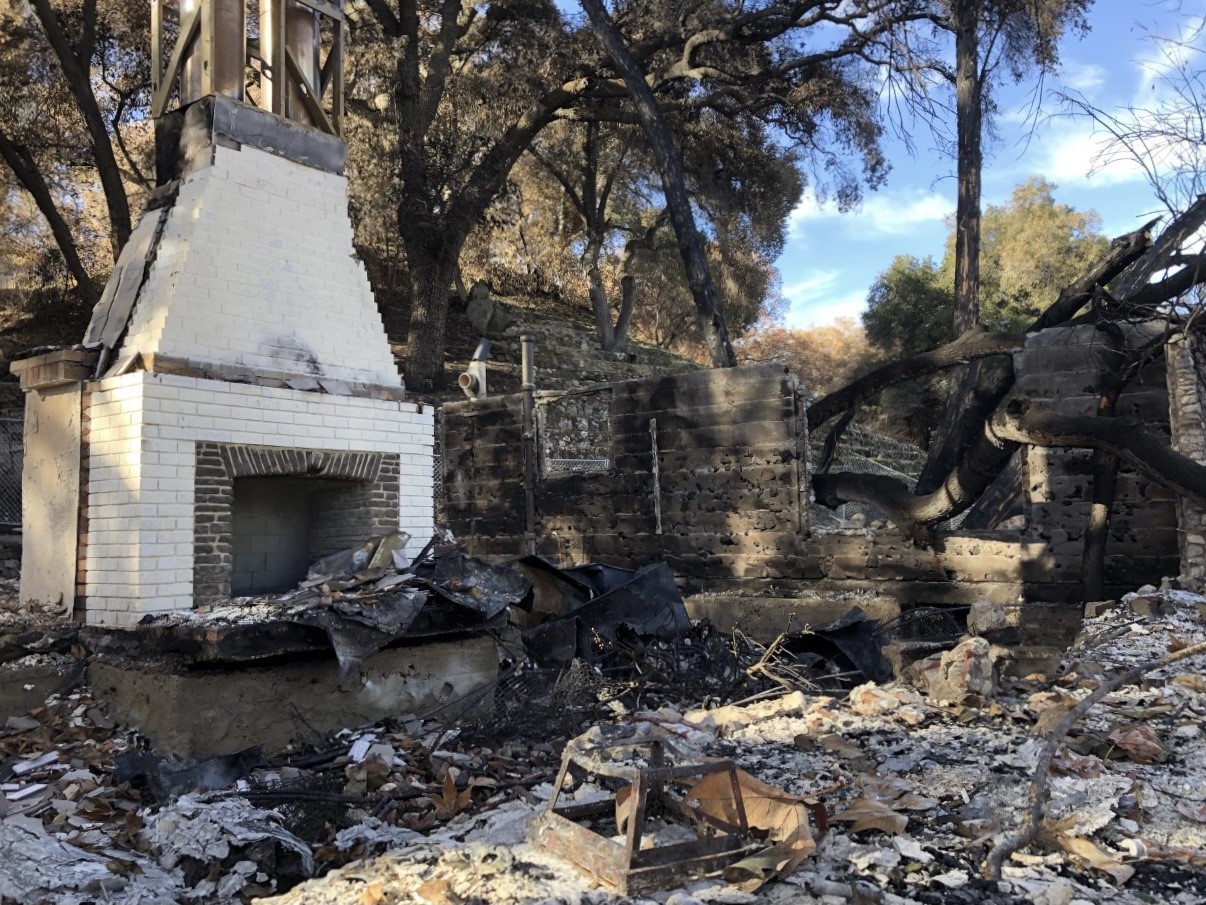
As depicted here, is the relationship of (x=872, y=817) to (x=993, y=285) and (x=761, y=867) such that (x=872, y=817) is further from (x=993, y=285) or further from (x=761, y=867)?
(x=993, y=285)

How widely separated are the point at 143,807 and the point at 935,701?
14.9 ft

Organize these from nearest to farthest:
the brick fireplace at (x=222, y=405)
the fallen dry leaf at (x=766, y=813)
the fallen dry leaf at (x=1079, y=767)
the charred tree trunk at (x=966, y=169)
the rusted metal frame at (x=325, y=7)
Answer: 1. the fallen dry leaf at (x=766, y=813)
2. the fallen dry leaf at (x=1079, y=767)
3. the brick fireplace at (x=222, y=405)
4. the rusted metal frame at (x=325, y=7)
5. the charred tree trunk at (x=966, y=169)

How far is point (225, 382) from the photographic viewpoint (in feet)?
20.5

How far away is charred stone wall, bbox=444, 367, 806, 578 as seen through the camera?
31.3 feet

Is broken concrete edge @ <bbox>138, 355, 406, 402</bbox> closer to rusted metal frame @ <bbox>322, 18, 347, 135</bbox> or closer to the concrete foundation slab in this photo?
the concrete foundation slab

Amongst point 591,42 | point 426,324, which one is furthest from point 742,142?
point 426,324

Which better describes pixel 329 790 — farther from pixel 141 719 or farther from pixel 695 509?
pixel 695 509

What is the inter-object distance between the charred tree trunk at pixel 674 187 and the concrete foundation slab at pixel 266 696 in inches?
340

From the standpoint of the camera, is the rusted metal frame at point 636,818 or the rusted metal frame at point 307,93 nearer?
the rusted metal frame at point 636,818

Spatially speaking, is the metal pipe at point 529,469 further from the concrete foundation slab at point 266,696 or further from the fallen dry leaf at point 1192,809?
the fallen dry leaf at point 1192,809

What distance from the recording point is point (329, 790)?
5105 millimetres

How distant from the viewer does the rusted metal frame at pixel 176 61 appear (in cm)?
679

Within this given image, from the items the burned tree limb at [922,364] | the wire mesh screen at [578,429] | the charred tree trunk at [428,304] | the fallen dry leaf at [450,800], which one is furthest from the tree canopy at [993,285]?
the fallen dry leaf at [450,800]

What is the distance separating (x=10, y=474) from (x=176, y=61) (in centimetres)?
619
